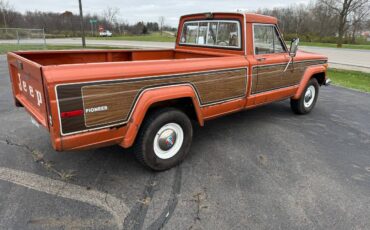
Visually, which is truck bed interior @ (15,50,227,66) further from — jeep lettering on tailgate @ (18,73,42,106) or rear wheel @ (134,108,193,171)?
rear wheel @ (134,108,193,171)

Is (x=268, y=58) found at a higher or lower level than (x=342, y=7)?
lower

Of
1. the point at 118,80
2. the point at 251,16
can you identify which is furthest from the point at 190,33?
the point at 118,80

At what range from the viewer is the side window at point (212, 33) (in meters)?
4.22

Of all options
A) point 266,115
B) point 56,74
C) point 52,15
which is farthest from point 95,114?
point 52,15

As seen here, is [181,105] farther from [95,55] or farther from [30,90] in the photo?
[95,55]

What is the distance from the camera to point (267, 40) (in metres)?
4.51

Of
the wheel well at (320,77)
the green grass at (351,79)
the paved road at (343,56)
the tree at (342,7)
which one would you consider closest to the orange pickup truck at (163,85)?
the wheel well at (320,77)

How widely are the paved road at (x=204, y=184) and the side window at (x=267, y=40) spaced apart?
4.47 feet

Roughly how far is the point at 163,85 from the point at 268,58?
7.00 feet

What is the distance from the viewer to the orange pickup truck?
2459 millimetres

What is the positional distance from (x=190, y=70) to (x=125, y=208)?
165cm

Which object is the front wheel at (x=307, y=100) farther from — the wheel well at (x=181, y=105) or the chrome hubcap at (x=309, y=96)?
the wheel well at (x=181, y=105)

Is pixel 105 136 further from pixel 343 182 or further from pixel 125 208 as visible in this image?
pixel 343 182

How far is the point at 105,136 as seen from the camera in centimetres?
273
